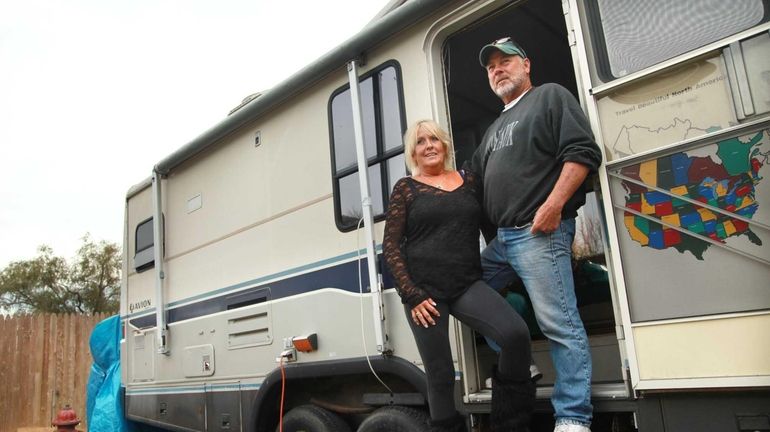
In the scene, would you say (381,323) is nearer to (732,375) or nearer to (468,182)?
(468,182)

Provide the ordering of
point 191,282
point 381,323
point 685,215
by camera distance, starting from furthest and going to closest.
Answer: point 191,282 < point 381,323 < point 685,215

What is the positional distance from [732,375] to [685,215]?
0.57 m

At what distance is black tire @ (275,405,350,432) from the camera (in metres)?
3.66

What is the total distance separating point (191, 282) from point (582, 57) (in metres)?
3.57

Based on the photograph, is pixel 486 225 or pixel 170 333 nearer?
pixel 486 225

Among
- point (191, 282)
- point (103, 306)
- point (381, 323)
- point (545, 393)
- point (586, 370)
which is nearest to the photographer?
point (586, 370)

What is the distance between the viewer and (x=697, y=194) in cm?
225

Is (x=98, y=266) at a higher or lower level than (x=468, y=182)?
higher

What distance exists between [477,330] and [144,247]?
4.04 m

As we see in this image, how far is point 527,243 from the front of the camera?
8.54 ft

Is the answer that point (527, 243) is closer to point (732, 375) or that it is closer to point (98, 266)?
point (732, 375)

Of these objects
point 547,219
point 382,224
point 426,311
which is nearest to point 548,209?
point 547,219

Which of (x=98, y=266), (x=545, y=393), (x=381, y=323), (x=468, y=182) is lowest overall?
(x=545, y=393)

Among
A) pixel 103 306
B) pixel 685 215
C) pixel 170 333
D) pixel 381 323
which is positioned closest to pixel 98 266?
pixel 103 306
